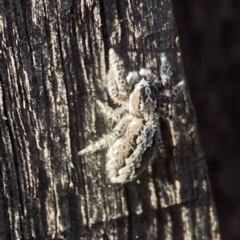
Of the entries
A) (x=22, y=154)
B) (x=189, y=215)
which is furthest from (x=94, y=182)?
(x=189, y=215)

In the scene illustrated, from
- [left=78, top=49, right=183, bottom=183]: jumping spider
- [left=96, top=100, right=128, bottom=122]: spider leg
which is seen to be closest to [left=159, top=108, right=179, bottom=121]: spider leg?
[left=78, top=49, right=183, bottom=183]: jumping spider

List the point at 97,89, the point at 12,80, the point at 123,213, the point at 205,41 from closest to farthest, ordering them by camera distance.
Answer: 1. the point at 12,80
2. the point at 97,89
3. the point at 123,213
4. the point at 205,41

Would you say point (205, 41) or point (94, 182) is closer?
point (94, 182)

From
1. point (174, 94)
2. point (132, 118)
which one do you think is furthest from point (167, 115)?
point (132, 118)

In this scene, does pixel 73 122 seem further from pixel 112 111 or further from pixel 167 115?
pixel 167 115

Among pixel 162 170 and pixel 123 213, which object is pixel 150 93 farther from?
pixel 123 213

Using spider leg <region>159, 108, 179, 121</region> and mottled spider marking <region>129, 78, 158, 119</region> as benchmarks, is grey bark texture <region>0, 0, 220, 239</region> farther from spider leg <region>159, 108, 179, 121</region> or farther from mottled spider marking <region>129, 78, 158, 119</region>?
mottled spider marking <region>129, 78, 158, 119</region>
